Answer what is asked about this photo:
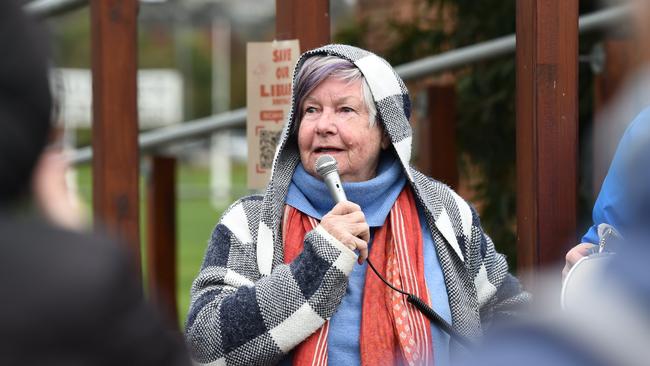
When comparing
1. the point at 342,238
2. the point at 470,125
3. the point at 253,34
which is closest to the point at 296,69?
the point at 342,238

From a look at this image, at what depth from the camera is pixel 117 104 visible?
3.75 m

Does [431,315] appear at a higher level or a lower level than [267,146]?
lower

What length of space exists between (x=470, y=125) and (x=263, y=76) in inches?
107

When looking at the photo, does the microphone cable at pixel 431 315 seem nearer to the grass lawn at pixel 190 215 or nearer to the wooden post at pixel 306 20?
the wooden post at pixel 306 20

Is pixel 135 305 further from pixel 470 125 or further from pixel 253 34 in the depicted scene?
pixel 253 34

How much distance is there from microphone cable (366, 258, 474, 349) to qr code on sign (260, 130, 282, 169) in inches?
34.1

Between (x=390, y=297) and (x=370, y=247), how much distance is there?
165 mm

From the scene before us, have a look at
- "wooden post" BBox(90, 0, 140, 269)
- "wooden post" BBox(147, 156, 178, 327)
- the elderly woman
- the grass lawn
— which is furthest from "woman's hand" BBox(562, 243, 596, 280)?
"wooden post" BBox(147, 156, 178, 327)

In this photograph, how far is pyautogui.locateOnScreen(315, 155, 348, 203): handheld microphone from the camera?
3.05 m

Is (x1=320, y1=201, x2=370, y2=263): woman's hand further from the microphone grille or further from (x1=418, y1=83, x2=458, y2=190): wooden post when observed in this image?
(x1=418, y1=83, x2=458, y2=190): wooden post

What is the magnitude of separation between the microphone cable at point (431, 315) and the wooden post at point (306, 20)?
0.90m

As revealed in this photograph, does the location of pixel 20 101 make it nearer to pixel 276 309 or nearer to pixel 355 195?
pixel 276 309

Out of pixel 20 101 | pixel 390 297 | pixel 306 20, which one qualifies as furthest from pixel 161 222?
Result: pixel 20 101

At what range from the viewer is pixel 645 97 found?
152 cm
